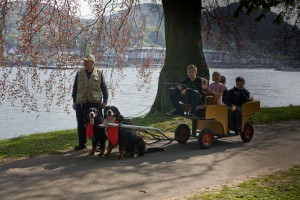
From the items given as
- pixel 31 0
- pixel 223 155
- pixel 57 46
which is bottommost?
pixel 223 155

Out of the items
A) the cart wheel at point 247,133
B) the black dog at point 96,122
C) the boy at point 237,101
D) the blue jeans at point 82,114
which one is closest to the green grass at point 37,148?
the blue jeans at point 82,114

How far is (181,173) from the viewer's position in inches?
304

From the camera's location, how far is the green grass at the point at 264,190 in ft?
20.2

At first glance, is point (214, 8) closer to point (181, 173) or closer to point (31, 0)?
point (31, 0)

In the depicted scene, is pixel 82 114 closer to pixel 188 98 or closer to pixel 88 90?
pixel 88 90

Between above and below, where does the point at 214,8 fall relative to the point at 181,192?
above

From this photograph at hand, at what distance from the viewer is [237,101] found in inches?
432

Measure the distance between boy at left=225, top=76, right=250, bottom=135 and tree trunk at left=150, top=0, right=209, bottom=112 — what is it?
5.07 metres

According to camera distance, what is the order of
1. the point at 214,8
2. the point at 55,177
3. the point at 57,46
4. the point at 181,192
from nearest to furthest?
the point at 181,192 → the point at 55,177 → the point at 57,46 → the point at 214,8

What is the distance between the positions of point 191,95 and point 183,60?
6.34 metres

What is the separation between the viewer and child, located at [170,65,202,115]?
9.93 meters

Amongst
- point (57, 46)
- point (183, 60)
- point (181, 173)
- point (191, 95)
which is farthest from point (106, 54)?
point (181, 173)

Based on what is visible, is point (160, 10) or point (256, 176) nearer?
point (256, 176)

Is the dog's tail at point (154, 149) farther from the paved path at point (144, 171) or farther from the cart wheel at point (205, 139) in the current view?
the cart wheel at point (205, 139)
